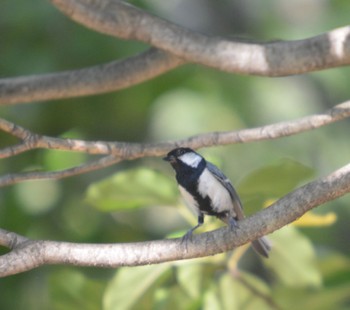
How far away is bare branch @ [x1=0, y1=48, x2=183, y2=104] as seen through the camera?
356 cm

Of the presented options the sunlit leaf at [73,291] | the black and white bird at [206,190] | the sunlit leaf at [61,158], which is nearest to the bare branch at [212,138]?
the black and white bird at [206,190]

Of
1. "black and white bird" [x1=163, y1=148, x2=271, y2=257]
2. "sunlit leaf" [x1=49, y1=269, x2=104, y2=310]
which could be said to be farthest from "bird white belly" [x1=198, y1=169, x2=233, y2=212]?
"sunlit leaf" [x1=49, y1=269, x2=104, y2=310]

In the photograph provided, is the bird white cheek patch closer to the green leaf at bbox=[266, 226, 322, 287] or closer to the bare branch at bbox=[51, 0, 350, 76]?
the bare branch at bbox=[51, 0, 350, 76]

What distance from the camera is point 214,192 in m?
3.40

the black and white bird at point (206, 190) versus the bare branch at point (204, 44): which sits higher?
the bare branch at point (204, 44)

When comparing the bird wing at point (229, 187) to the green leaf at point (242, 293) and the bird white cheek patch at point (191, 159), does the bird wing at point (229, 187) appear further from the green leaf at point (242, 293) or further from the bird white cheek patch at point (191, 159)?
the green leaf at point (242, 293)

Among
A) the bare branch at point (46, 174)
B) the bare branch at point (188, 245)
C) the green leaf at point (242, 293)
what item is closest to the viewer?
the bare branch at point (188, 245)

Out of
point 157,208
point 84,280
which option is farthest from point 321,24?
point 84,280

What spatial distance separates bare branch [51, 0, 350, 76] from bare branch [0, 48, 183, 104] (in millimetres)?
158

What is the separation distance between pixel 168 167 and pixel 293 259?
1.36 m

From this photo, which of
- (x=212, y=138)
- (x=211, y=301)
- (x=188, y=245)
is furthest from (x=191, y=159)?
(x=188, y=245)

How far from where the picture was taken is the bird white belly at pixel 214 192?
3.38 metres

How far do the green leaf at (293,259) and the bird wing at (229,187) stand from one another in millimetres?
279

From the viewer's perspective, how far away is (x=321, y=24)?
16.6ft
